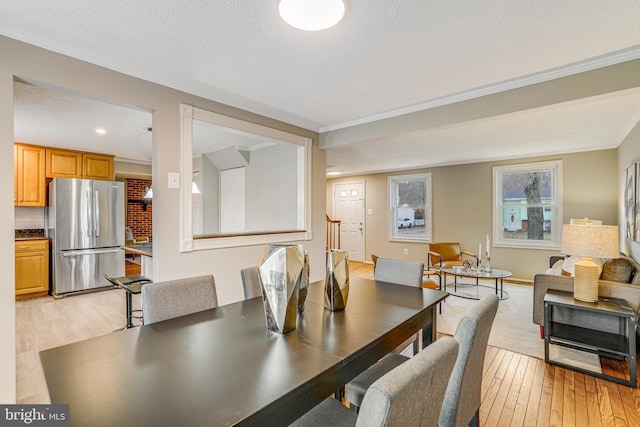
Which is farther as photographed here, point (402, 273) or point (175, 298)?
point (402, 273)

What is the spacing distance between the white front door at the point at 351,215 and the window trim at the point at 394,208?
2.45 feet

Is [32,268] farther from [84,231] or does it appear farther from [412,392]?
[412,392]

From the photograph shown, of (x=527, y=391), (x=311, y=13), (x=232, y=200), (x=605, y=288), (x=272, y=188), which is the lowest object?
(x=527, y=391)

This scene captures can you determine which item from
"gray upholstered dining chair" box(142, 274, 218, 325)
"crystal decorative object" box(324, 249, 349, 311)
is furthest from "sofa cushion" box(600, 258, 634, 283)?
"gray upholstered dining chair" box(142, 274, 218, 325)

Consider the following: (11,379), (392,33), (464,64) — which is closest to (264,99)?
(392,33)

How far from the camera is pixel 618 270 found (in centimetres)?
280

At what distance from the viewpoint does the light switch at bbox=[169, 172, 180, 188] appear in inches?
98.0

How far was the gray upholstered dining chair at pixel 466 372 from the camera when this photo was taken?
3.81 ft

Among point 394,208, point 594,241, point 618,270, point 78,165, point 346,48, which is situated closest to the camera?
point 346,48

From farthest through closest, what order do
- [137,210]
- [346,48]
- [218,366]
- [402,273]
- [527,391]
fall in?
[137,210] < [402,273] < [527,391] < [346,48] < [218,366]

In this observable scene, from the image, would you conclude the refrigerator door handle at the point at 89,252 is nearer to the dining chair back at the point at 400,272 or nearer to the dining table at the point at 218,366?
the dining table at the point at 218,366

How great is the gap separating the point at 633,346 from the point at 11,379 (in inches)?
160

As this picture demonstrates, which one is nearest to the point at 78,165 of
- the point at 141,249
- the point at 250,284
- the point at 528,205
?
the point at 141,249

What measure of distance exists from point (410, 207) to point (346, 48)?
5359 mm
